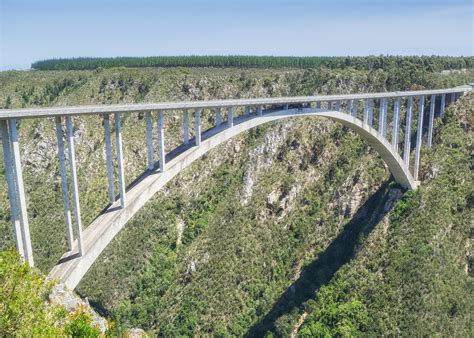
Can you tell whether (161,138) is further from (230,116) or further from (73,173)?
(73,173)

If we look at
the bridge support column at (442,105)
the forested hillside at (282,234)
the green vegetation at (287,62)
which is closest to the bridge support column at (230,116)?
the forested hillside at (282,234)

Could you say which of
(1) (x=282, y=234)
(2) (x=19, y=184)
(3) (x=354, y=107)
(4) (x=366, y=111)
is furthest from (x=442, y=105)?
(2) (x=19, y=184)

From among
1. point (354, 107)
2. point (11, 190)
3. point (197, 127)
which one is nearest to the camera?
point (11, 190)

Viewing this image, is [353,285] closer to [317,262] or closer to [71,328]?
[317,262]

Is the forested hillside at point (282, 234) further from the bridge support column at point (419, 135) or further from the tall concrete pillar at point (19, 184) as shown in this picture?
the tall concrete pillar at point (19, 184)

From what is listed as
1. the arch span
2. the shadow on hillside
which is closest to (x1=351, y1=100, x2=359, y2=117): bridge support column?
the arch span

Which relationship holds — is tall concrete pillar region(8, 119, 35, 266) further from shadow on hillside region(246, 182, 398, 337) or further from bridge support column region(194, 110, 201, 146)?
shadow on hillside region(246, 182, 398, 337)
